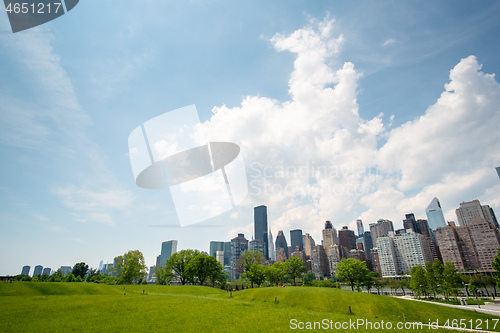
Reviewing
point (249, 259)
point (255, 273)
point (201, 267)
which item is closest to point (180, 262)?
point (201, 267)

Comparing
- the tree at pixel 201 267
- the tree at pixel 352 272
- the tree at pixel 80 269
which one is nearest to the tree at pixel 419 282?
the tree at pixel 352 272

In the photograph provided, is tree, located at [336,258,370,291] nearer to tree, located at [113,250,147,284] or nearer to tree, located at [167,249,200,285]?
tree, located at [167,249,200,285]

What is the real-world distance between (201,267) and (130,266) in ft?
80.8

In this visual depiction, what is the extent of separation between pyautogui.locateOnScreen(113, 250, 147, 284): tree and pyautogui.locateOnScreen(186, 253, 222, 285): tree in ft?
55.5

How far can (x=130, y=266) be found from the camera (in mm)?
Answer: 82938

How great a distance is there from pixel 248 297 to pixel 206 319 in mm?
23365

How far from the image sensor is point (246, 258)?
78375 millimetres

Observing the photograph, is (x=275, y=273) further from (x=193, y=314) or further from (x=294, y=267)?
(x=193, y=314)

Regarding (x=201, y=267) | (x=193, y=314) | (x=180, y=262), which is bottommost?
(x=193, y=314)

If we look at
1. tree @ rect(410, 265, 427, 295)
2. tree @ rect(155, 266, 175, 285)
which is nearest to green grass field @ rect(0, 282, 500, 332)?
tree @ rect(410, 265, 427, 295)

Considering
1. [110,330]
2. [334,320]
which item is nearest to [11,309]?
[110,330]

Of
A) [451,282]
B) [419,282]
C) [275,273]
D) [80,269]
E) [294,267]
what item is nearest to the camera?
[451,282]

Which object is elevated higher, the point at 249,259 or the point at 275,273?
the point at 249,259

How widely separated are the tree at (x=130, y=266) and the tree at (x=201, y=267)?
16909 millimetres
